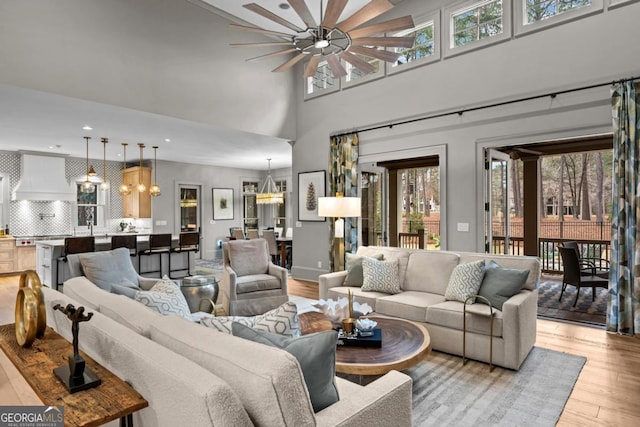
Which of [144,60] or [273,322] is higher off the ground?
[144,60]

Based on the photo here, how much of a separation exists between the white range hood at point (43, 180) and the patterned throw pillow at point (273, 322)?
887 cm

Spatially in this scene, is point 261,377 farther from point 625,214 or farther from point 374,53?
point 625,214

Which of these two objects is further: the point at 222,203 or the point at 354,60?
the point at 222,203

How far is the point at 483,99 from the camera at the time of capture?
4980 millimetres

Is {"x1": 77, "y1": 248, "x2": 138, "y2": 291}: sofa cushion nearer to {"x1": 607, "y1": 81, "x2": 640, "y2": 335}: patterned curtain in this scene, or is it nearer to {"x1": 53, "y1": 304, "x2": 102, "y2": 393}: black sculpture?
{"x1": 53, "y1": 304, "x2": 102, "y2": 393}: black sculpture

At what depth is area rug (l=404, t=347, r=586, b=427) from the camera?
7.75 feet

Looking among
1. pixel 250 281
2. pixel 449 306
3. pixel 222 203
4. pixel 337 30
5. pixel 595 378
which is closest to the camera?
pixel 595 378

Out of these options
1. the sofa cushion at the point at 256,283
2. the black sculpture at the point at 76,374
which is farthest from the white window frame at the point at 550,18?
the black sculpture at the point at 76,374

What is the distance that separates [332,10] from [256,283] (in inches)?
128

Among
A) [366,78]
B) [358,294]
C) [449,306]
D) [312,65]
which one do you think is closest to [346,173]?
[366,78]

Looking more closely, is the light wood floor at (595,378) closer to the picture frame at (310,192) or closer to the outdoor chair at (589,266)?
the outdoor chair at (589,266)

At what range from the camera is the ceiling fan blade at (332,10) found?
296cm

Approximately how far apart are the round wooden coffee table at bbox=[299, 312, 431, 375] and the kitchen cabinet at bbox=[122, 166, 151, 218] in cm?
754

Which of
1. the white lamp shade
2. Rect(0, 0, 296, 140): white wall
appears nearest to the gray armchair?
the white lamp shade
